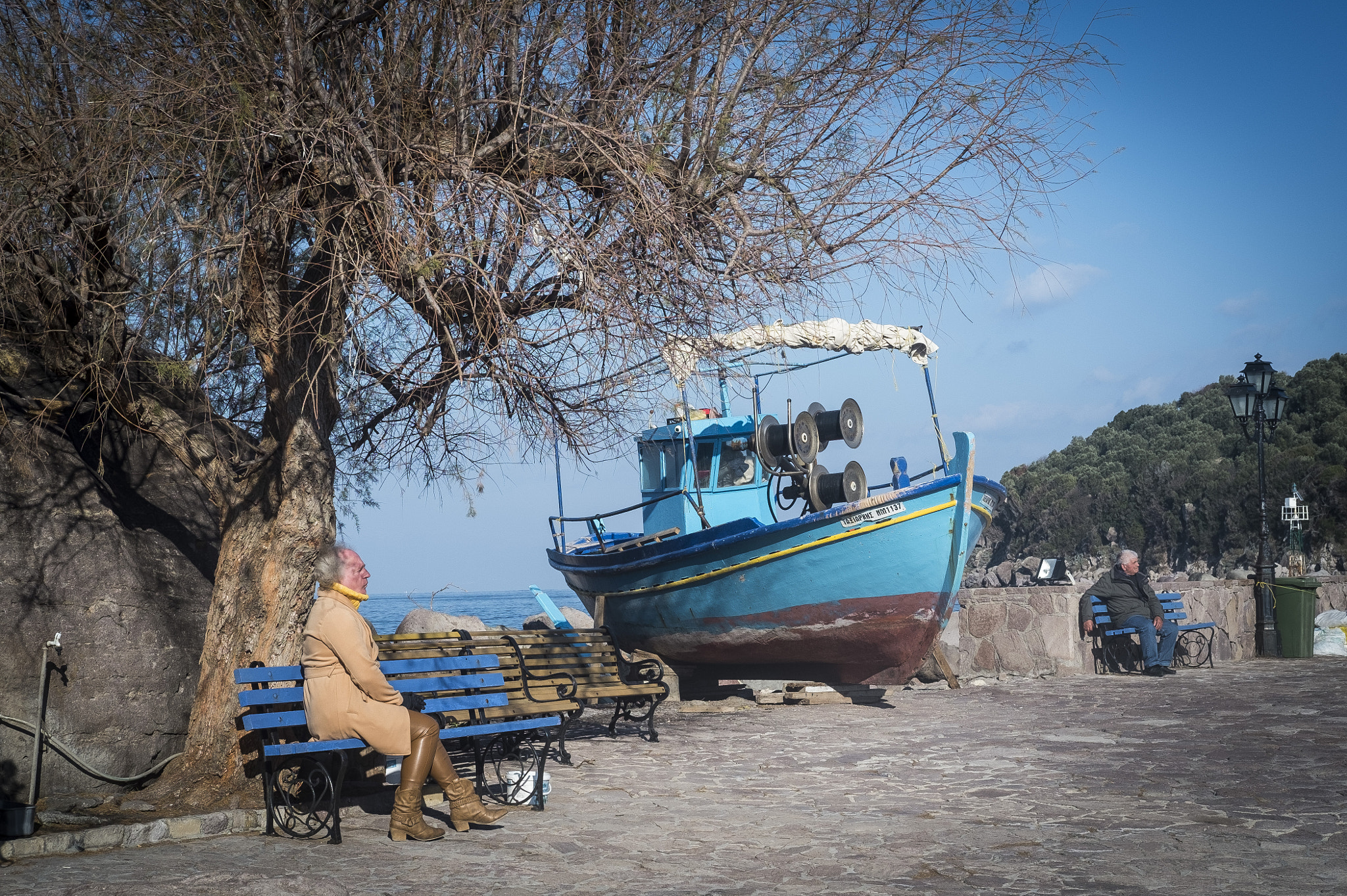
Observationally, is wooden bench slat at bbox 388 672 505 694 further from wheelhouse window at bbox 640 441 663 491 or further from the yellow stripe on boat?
wheelhouse window at bbox 640 441 663 491

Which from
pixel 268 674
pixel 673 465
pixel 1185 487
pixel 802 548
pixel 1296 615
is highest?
pixel 1185 487

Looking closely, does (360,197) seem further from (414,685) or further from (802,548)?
(802,548)

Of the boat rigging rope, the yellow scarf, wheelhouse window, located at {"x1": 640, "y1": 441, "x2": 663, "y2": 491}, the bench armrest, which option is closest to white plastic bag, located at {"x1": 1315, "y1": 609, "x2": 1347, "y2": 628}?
wheelhouse window, located at {"x1": 640, "y1": 441, "x2": 663, "y2": 491}

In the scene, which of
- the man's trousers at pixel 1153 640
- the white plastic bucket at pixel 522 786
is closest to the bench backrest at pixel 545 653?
the white plastic bucket at pixel 522 786

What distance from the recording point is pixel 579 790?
6.57 m

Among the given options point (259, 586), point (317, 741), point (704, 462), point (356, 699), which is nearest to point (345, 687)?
point (356, 699)

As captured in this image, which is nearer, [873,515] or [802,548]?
[873,515]

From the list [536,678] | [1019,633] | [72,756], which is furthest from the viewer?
[1019,633]

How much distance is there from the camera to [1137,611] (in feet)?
43.8

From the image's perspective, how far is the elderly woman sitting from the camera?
205 inches

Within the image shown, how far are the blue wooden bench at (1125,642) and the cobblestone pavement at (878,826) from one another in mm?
4201

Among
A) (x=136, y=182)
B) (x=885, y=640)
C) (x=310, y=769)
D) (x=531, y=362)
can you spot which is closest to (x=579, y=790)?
(x=310, y=769)

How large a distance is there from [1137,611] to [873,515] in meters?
4.47

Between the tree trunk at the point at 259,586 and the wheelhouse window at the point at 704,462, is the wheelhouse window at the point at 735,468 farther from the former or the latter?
the tree trunk at the point at 259,586
